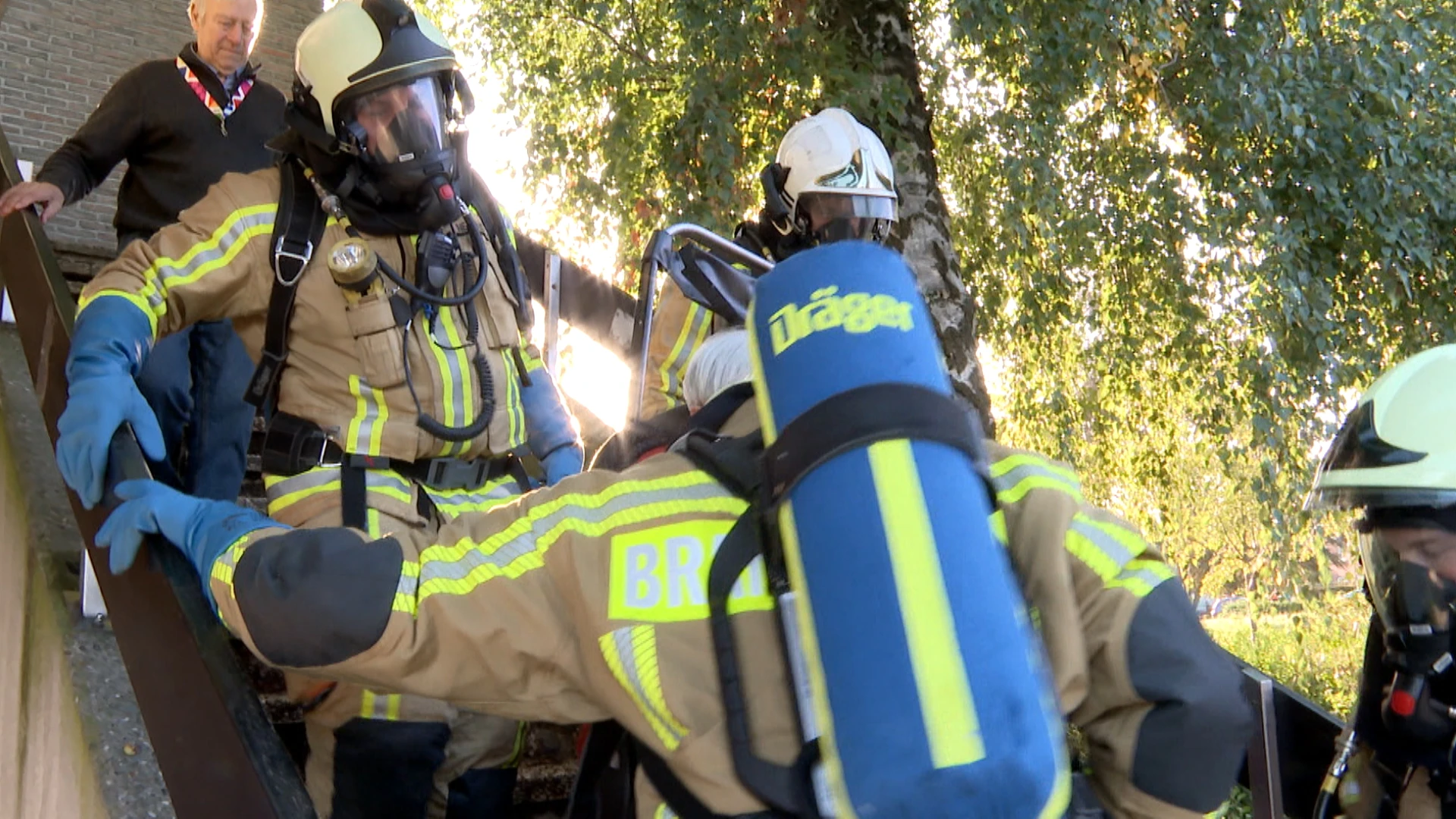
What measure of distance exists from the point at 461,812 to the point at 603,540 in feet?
4.15

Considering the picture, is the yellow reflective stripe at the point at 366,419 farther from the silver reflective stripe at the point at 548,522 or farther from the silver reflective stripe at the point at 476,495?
the silver reflective stripe at the point at 548,522

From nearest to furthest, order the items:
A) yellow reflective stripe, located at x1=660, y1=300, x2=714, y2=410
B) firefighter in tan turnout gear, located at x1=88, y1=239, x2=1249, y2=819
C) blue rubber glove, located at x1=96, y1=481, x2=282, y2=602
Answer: firefighter in tan turnout gear, located at x1=88, y1=239, x2=1249, y2=819 < blue rubber glove, located at x1=96, y1=481, x2=282, y2=602 < yellow reflective stripe, located at x1=660, y1=300, x2=714, y2=410

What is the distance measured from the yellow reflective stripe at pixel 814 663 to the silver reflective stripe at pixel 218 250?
1.49m

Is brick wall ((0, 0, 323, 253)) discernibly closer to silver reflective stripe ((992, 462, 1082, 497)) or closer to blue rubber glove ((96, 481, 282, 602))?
blue rubber glove ((96, 481, 282, 602))

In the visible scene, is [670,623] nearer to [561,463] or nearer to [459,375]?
[459,375]

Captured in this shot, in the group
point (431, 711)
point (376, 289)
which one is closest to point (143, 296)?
point (376, 289)

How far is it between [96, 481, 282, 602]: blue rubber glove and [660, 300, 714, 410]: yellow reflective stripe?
159 cm

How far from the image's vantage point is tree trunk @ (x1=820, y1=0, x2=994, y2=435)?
5.68 metres

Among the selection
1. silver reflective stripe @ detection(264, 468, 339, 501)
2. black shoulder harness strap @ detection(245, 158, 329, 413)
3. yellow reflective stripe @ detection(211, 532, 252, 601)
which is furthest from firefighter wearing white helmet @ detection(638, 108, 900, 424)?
yellow reflective stripe @ detection(211, 532, 252, 601)

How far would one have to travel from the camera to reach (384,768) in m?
2.40

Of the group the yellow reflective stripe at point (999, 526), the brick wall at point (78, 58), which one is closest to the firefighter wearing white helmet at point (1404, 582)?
the yellow reflective stripe at point (999, 526)

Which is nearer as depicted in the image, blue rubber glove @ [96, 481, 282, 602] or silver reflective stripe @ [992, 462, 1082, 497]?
silver reflective stripe @ [992, 462, 1082, 497]

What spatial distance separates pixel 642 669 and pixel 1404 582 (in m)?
1.72

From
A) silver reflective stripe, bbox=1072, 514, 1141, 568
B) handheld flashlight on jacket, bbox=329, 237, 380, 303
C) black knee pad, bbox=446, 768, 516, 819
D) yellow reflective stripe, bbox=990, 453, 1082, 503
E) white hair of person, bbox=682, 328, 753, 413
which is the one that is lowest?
black knee pad, bbox=446, 768, 516, 819
